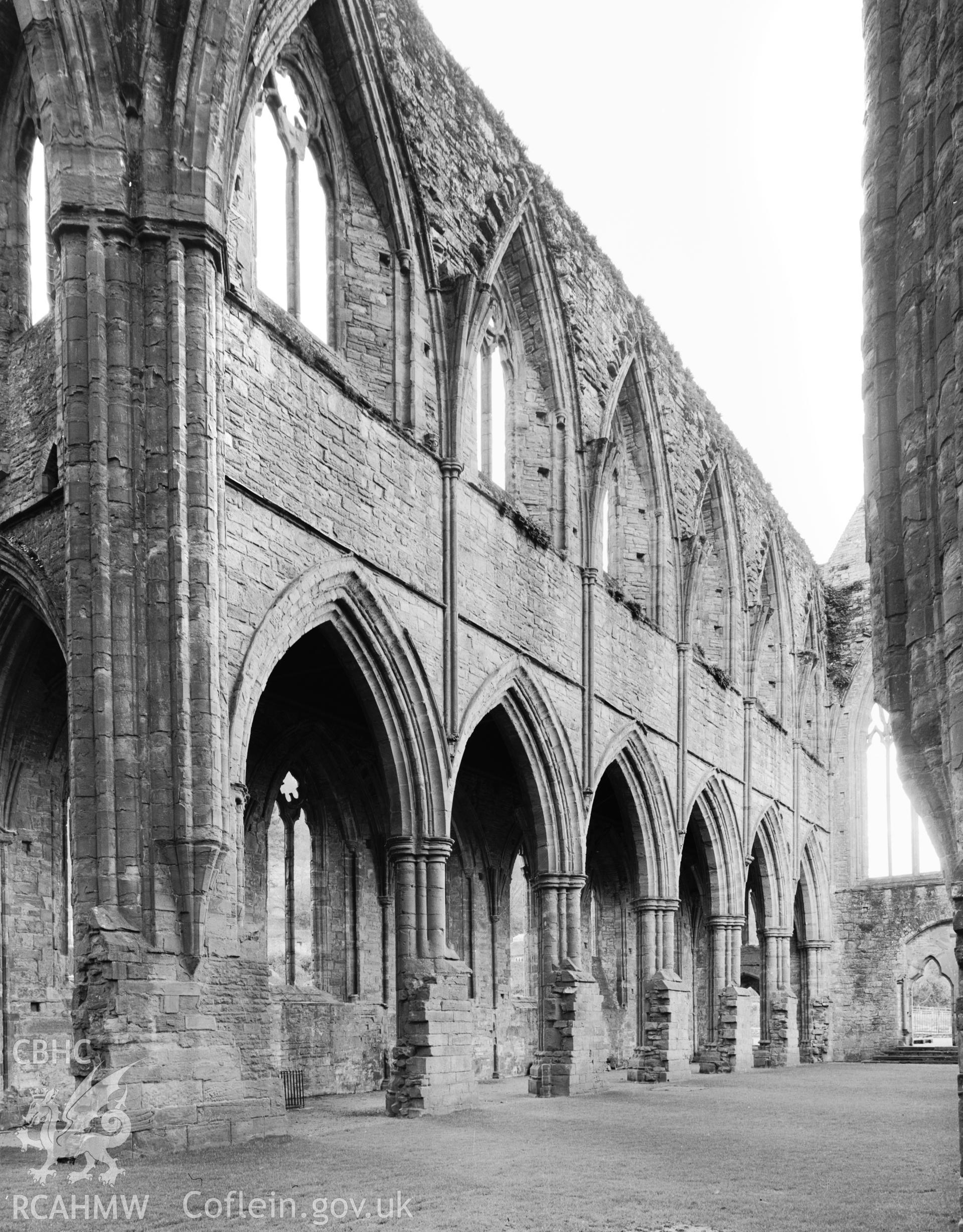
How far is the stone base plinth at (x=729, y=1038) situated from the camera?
835 inches

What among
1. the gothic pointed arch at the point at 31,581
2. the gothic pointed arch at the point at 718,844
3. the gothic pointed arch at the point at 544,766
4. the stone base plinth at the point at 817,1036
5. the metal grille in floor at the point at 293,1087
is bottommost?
the stone base plinth at the point at 817,1036

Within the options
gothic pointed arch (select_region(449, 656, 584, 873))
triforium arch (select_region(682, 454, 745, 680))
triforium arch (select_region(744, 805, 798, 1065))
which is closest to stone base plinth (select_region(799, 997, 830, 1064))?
triforium arch (select_region(744, 805, 798, 1065))

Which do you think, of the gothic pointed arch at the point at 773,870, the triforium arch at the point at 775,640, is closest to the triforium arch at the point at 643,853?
the gothic pointed arch at the point at 773,870

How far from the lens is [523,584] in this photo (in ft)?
51.2

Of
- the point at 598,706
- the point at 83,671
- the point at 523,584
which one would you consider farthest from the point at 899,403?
the point at 598,706

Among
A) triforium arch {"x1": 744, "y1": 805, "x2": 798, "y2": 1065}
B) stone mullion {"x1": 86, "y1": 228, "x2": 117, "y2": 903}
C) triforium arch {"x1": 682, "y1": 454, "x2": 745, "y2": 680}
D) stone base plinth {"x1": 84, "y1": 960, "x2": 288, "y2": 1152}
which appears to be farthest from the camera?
triforium arch {"x1": 744, "y1": 805, "x2": 798, "y2": 1065}

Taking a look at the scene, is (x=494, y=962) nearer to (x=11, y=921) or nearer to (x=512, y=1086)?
(x=512, y=1086)

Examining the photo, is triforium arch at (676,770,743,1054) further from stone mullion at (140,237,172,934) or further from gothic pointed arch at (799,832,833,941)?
stone mullion at (140,237,172,934)

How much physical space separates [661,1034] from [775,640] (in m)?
10.6

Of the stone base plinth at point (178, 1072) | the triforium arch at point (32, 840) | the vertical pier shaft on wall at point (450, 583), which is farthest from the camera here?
the vertical pier shaft on wall at point (450, 583)

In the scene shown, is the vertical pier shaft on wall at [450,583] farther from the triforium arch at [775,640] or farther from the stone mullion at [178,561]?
the triforium arch at [775,640]

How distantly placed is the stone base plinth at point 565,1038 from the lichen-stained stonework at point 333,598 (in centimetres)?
4

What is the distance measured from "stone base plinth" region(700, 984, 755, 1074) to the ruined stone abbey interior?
7 centimetres

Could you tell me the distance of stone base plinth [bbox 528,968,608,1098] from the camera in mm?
15336
